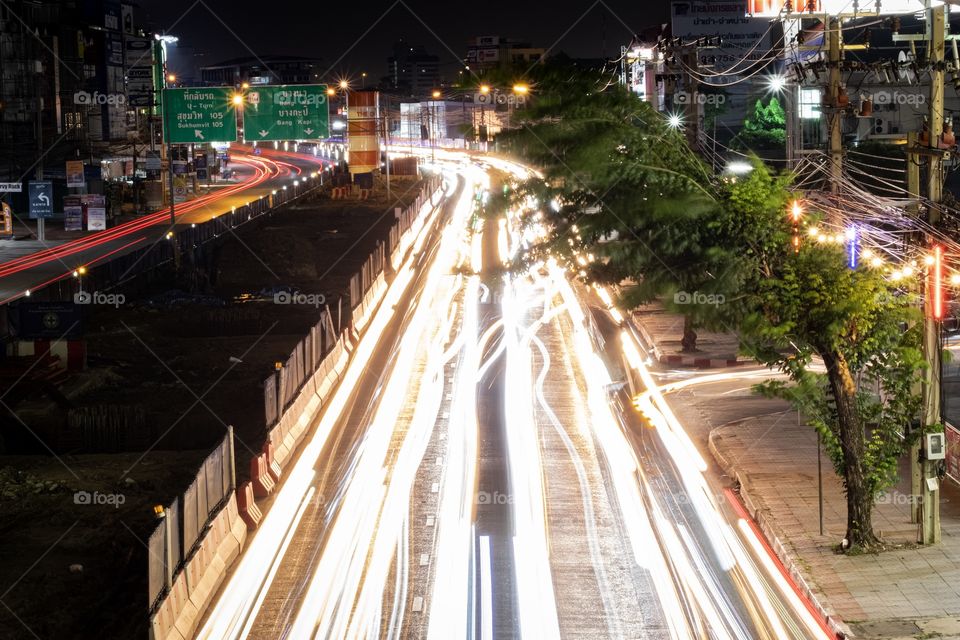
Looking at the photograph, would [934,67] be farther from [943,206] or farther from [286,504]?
[286,504]

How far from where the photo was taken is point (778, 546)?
52.0ft

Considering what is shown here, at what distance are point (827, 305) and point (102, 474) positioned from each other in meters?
12.3

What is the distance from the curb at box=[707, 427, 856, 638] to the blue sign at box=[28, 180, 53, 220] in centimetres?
4203

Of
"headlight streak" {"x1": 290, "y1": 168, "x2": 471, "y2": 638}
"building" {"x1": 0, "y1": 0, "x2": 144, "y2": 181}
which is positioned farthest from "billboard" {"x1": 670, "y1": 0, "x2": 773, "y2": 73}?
"headlight streak" {"x1": 290, "y1": 168, "x2": 471, "y2": 638}

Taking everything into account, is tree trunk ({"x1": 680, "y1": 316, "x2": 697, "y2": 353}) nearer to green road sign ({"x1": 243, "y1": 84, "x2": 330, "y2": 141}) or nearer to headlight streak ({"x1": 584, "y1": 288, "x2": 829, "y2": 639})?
headlight streak ({"x1": 584, "y1": 288, "x2": 829, "y2": 639})

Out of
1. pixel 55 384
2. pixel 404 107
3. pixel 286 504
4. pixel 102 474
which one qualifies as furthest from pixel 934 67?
pixel 404 107

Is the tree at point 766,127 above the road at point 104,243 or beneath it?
above

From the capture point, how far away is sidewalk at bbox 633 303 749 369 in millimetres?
28656

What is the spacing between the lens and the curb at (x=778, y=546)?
13.2 metres

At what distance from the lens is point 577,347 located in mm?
30375

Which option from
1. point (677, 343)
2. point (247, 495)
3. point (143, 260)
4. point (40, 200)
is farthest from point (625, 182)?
point (40, 200)

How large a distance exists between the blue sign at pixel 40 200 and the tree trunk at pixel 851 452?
1827 inches

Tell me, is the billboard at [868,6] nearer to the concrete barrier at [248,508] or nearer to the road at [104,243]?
the concrete barrier at [248,508]

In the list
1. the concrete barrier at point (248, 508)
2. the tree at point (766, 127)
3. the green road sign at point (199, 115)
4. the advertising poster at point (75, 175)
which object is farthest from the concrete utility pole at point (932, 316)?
the tree at point (766, 127)
